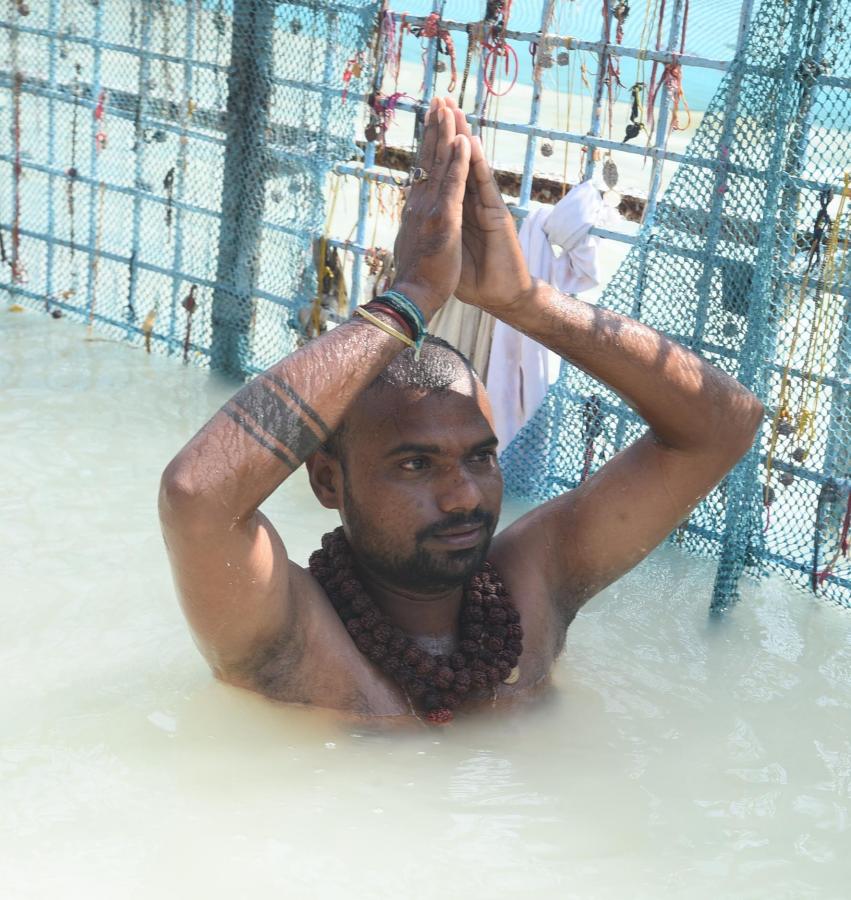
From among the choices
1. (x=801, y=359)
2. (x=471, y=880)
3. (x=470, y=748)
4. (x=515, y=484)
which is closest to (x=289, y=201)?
(x=515, y=484)

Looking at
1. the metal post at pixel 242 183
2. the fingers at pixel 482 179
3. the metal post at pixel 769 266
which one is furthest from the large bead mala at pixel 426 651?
the metal post at pixel 242 183

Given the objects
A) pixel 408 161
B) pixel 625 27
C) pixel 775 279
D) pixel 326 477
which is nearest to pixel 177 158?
pixel 408 161

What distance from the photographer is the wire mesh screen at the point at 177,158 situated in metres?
6.14

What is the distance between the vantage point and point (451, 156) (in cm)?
284

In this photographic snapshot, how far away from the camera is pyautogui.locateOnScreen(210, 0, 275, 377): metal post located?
6.26 m

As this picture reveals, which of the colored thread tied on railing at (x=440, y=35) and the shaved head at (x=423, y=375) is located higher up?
the colored thread tied on railing at (x=440, y=35)

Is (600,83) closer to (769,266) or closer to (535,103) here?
(535,103)

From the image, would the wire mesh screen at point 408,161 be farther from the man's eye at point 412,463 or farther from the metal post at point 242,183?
the man's eye at point 412,463

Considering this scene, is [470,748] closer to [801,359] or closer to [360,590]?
[360,590]

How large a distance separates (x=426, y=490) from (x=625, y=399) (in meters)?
0.62

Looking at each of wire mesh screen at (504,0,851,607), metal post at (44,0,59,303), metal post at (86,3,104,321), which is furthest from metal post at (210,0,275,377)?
wire mesh screen at (504,0,851,607)

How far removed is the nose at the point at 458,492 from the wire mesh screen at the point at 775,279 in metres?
1.71

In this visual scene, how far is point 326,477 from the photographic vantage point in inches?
123

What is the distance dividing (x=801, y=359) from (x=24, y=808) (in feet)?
9.39
